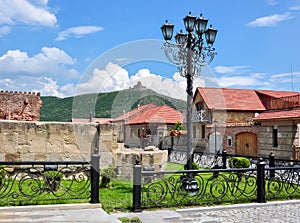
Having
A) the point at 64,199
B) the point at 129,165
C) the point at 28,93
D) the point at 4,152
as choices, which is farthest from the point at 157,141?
the point at 64,199

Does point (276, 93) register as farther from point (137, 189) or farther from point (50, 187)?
point (50, 187)

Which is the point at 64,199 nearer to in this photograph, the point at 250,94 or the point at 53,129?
the point at 53,129

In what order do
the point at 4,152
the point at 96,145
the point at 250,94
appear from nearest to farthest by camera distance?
the point at 4,152, the point at 96,145, the point at 250,94

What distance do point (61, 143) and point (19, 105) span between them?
7.04 m

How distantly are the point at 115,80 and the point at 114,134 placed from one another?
1618mm

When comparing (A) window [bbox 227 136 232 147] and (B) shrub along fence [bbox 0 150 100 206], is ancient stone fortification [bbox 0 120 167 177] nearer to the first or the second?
(B) shrub along fence [bbox 0 150 100 206]

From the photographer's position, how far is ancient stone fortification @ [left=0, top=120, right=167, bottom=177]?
8.41 metres

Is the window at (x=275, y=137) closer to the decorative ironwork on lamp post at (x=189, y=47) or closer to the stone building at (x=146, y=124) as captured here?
the stone building at (x=146, y=124)

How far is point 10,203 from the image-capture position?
20.8ft

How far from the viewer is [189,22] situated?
27.5 ft

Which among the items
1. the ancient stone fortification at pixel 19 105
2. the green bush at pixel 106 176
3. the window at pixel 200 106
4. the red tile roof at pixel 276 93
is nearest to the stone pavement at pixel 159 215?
the green bush at pixel 106 176

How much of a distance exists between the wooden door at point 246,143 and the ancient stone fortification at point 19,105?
558 inches

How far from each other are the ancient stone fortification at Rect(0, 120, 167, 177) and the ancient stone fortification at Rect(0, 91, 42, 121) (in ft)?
21.9

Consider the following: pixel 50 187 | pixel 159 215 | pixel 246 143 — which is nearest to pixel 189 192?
pixel 159 215
